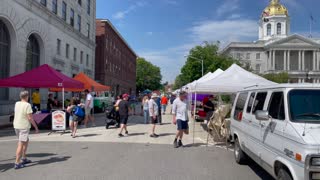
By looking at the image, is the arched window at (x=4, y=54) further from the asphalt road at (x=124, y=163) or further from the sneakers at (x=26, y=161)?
the sneakers at (x=26, y=161)

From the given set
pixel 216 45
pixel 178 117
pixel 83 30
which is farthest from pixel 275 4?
pixel 178 117

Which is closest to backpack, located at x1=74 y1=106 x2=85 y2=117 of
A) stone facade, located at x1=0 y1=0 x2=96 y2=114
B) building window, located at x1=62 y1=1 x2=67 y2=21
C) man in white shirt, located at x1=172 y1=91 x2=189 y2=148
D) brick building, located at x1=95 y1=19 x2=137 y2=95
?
man in white shirt, located at x1=172 y1=91 x2=189 y2=148

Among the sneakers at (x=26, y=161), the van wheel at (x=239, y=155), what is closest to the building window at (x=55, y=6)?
the sneakers at (x=26, y=161)

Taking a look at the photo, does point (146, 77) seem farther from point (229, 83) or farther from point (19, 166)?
point (19, 166)

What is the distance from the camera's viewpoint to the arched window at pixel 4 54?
2311cm

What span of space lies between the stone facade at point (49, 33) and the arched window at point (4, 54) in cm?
23

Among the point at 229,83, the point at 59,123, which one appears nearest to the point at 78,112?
the point at 59,123

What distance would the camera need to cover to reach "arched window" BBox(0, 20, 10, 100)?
23109mm

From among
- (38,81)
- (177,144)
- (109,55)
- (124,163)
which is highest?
(109,55)

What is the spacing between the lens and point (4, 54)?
2353cm

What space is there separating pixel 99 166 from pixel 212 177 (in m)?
2.73

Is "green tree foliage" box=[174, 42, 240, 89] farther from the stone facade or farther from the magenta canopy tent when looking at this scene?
the magenta canopy tent

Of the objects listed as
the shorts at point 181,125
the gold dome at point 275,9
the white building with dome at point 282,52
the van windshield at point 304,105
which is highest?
the gold dome at point 275,9

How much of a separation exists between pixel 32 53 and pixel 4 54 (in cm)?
428
